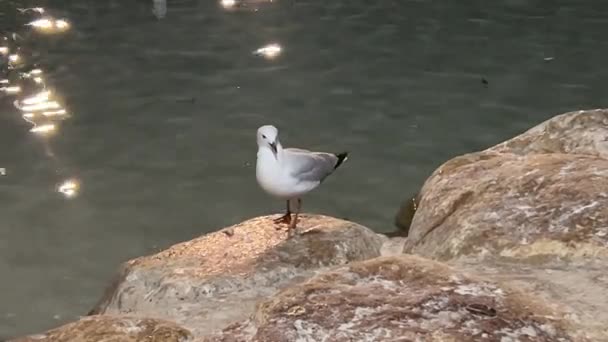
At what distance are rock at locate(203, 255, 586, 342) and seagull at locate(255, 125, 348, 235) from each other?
2.10m

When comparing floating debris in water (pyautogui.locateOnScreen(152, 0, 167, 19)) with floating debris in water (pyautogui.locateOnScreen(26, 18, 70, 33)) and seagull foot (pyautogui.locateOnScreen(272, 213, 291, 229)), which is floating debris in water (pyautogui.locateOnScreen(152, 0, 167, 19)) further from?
seagull foot (pyautogui.locateOnScreen(272, 213, 291, 229))

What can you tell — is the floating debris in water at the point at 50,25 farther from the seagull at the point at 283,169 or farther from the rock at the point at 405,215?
the seagull at the point at 283,169

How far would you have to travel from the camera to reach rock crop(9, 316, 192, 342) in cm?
438

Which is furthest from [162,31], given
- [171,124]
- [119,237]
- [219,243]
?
[219,243]

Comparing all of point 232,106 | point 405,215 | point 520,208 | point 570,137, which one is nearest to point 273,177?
point 520,208

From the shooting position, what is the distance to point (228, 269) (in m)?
5.63

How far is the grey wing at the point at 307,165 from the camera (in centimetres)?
652

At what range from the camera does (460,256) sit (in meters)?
5.20

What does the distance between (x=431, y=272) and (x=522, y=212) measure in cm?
122

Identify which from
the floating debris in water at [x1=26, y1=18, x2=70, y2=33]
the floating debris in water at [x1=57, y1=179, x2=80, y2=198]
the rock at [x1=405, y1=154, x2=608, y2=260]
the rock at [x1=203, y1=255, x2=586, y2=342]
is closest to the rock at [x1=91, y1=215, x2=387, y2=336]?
the rock at [x1=405, y1=154, x2=608, y2=260]

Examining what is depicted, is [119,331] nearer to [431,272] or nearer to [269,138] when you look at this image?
[431,272]

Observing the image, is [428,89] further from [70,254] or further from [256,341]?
[256,341]

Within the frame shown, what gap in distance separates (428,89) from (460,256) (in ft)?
19.9

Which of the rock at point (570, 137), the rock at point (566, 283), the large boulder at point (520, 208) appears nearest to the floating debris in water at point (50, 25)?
the rock at point (570, 137)
